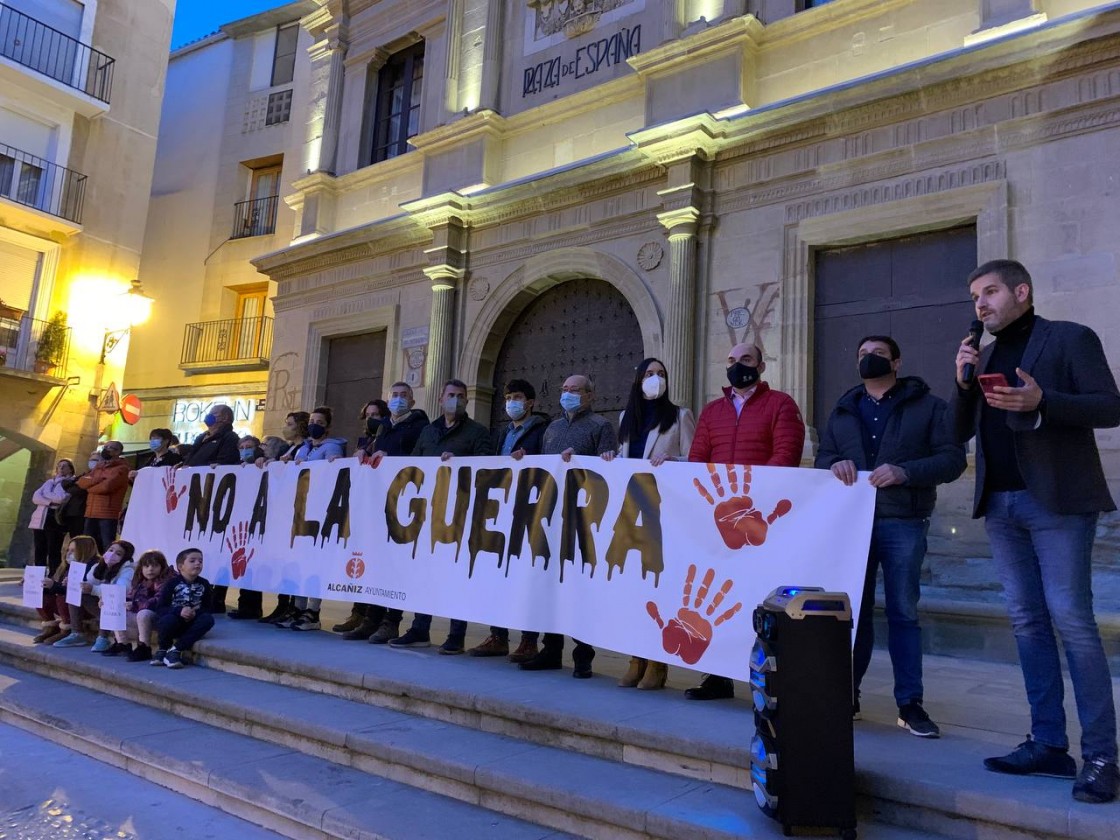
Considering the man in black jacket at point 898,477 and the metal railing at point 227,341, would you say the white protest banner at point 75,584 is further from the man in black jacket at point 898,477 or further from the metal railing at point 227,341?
the metal railing at point 227,341

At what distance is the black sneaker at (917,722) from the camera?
358cm

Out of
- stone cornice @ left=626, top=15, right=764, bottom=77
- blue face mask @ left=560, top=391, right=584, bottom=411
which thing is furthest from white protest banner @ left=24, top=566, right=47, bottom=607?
stone cornice @ left=626, top=15, right=764, bottom=77

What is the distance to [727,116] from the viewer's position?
8609 millimetres

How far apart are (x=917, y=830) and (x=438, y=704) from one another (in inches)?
96.0

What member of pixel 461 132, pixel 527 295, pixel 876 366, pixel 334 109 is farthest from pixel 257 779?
pixel 334 109

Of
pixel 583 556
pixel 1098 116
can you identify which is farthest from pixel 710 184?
pixel 583 556

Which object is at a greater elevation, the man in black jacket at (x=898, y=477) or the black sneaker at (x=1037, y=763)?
the man in black jacket at (x=898, y=477)

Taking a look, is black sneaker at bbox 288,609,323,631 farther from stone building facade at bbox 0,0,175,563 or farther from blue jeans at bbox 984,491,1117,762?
stone building facade at bbox 0,0,175,563

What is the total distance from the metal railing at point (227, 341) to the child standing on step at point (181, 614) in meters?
12.7

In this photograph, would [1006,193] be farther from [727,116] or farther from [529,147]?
[529,147]

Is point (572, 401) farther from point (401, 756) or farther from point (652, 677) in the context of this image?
point (401, 756)

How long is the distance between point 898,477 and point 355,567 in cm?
410

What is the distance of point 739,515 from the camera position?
4316 mm

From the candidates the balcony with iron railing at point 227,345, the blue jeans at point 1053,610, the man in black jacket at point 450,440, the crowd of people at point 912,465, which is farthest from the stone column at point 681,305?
the balcony with iron railing at point 227,345
